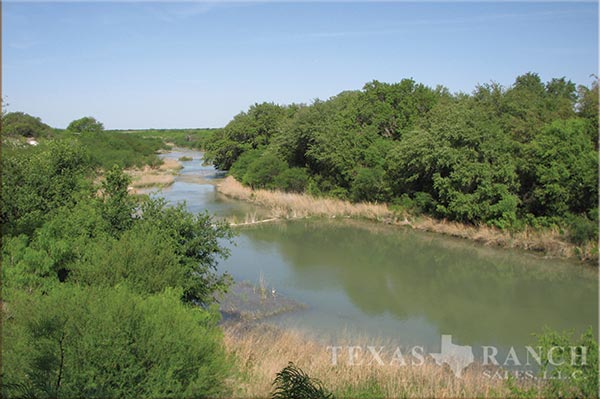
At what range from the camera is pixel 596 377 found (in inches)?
291

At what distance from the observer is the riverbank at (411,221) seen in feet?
64.6

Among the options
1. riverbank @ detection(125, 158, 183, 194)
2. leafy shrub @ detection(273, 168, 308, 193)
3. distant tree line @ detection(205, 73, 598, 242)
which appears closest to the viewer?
distant tree line @ detection(205, 73, 598, 242)

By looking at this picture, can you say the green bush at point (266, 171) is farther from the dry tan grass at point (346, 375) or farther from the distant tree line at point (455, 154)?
the dry tan grass at point (346, 375)

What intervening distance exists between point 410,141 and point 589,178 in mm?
9051

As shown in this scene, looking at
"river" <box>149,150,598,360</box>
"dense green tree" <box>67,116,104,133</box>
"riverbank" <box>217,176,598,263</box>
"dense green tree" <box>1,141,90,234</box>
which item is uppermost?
"dense green tree" <box>67,116,104,133</box>

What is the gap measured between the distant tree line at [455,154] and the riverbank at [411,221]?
49cm

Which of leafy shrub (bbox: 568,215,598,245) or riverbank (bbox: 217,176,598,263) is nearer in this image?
leafy shrub (bbox: 568,215,598,245)

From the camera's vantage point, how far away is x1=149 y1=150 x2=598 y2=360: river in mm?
13820

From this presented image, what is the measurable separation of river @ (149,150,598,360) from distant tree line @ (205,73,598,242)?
2.07 metres

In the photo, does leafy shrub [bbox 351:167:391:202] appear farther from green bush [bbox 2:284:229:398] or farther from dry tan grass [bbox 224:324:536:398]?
green bush [bbox 2:284:229:398]

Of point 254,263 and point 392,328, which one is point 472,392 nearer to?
point 392,328

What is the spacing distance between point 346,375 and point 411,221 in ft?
58.5

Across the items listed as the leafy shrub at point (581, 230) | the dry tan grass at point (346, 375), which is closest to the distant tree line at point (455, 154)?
the leafy shrub at point (581, 230)

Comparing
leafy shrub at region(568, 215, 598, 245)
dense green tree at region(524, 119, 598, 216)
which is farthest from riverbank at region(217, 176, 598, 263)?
dense green tree at region(524, 119, 598, 216)
